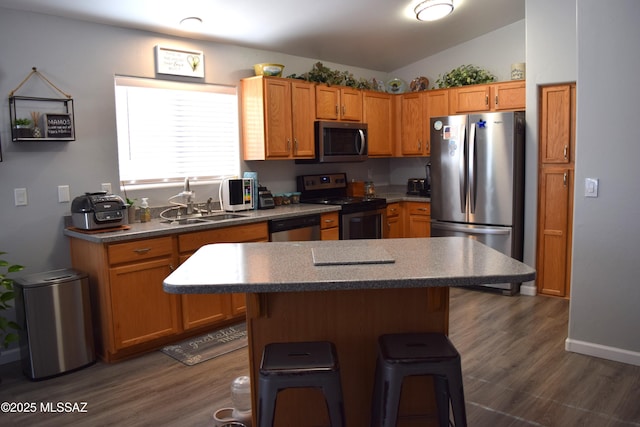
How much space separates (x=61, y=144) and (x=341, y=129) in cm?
265

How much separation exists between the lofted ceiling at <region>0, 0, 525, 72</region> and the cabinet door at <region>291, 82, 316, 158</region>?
457 millimetres

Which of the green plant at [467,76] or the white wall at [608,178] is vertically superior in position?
the green plant at [467,76]

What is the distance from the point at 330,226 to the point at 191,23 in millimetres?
2094

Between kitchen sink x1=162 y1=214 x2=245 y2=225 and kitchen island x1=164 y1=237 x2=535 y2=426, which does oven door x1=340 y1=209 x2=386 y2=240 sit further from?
kitchen island x1=164 y1=237 x2=535 y2=426

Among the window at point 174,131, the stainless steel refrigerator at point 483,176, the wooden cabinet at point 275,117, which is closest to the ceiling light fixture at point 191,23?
the window at point 174,131

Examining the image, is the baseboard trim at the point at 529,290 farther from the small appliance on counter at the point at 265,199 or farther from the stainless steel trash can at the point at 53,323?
the stainless steel trash can at the point at 53,323

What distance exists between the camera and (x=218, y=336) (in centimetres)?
380

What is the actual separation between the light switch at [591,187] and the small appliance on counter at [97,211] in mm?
3053

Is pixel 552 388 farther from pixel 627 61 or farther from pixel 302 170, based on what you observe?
pixel 302 170

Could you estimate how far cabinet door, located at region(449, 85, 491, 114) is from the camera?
205 inches

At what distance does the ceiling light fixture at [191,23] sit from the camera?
3.82 m

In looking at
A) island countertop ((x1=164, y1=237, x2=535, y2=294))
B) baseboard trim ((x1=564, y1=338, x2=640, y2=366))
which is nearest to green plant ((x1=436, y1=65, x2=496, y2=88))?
baseboard trim ((x1=564, y1=338, x2=640, y2=366))

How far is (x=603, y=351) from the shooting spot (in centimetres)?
325

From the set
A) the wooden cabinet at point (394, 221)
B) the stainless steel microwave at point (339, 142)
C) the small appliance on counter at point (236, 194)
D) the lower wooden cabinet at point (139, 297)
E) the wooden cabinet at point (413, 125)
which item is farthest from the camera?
the wooden cabinet at point (413, 125)
